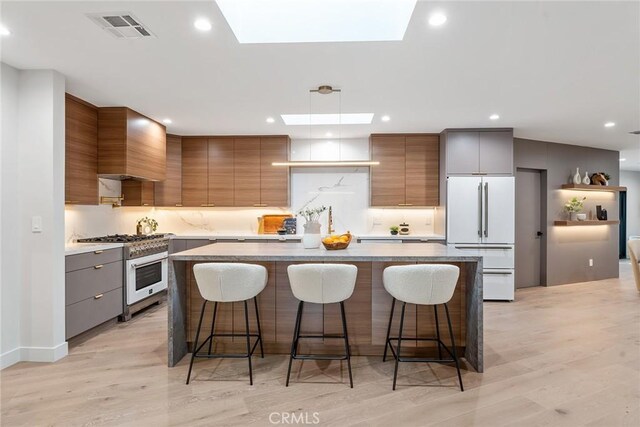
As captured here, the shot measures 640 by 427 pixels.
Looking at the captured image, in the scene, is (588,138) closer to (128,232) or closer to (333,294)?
(333,294)

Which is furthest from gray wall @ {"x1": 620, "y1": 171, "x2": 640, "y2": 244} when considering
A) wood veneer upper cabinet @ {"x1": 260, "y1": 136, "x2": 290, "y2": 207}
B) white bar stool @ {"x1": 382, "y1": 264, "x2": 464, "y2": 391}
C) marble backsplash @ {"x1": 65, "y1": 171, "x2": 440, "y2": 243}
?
white bar stool @ {"x1": 382, "y1": 264, "x2": 464, "y2": 391}

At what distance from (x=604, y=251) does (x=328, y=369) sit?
6.38m

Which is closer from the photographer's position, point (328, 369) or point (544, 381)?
point (544, 381)

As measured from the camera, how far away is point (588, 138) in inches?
225

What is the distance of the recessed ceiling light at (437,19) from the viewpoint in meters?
2.22

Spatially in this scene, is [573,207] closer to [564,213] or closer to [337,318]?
[564,213]

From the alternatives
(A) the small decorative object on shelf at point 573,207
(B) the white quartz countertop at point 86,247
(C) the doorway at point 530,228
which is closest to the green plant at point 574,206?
(A) the small decorative object on shelf at point 573,207

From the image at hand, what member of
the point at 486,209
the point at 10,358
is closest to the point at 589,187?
the point at 486,209

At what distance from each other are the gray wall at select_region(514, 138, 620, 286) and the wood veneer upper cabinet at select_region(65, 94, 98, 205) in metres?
5.99

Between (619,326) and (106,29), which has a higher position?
(106,29)

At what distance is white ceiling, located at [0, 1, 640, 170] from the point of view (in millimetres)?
2246

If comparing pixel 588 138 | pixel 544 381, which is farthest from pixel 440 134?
pixel 544 381

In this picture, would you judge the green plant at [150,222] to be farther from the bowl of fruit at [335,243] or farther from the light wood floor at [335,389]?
the bowl of fruit at [335,243]

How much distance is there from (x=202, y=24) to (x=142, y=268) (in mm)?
3151
